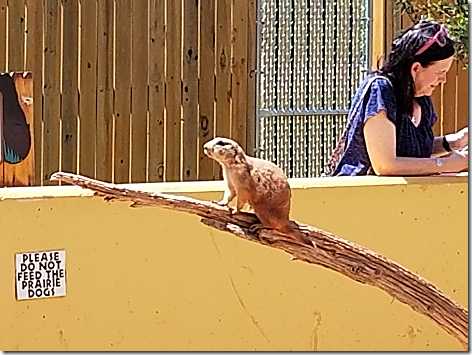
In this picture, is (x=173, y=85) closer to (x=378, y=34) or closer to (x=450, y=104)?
(x=378, y=34)

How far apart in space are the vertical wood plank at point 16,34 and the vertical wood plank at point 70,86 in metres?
0.23

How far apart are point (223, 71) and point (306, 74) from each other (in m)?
0.55

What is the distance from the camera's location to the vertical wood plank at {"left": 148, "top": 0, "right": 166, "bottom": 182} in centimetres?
502

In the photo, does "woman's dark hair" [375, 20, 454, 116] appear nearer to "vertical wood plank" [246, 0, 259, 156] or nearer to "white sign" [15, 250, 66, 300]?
"white sign" [15, 250, 66, 300]

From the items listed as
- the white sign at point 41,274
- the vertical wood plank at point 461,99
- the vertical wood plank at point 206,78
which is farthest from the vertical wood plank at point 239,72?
the white sign at point 41,274

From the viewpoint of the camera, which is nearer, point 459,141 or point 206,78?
point 459,141

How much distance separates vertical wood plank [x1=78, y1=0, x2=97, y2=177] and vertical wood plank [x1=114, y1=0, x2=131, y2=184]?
13 centimetres

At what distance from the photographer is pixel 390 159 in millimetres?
3227

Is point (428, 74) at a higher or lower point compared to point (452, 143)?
higher

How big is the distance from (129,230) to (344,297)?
0.84 meters

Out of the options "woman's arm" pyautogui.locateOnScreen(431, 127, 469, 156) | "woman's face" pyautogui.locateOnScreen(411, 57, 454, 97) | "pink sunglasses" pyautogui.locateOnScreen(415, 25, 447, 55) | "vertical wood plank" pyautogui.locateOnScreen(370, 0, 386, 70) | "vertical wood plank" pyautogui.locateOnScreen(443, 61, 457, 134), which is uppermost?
"vertical wood plank" pyautogui.locateOnScreen(370, 0, 386, 70)

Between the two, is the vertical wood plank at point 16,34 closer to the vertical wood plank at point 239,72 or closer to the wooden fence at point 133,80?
the wooden fence at point 133,80

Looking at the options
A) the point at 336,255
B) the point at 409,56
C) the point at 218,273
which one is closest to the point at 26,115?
the point at 218,273

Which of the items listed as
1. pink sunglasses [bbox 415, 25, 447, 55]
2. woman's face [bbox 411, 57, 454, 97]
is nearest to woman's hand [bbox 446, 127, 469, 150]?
woman's face [bbox 411, 57, 454, 97]
